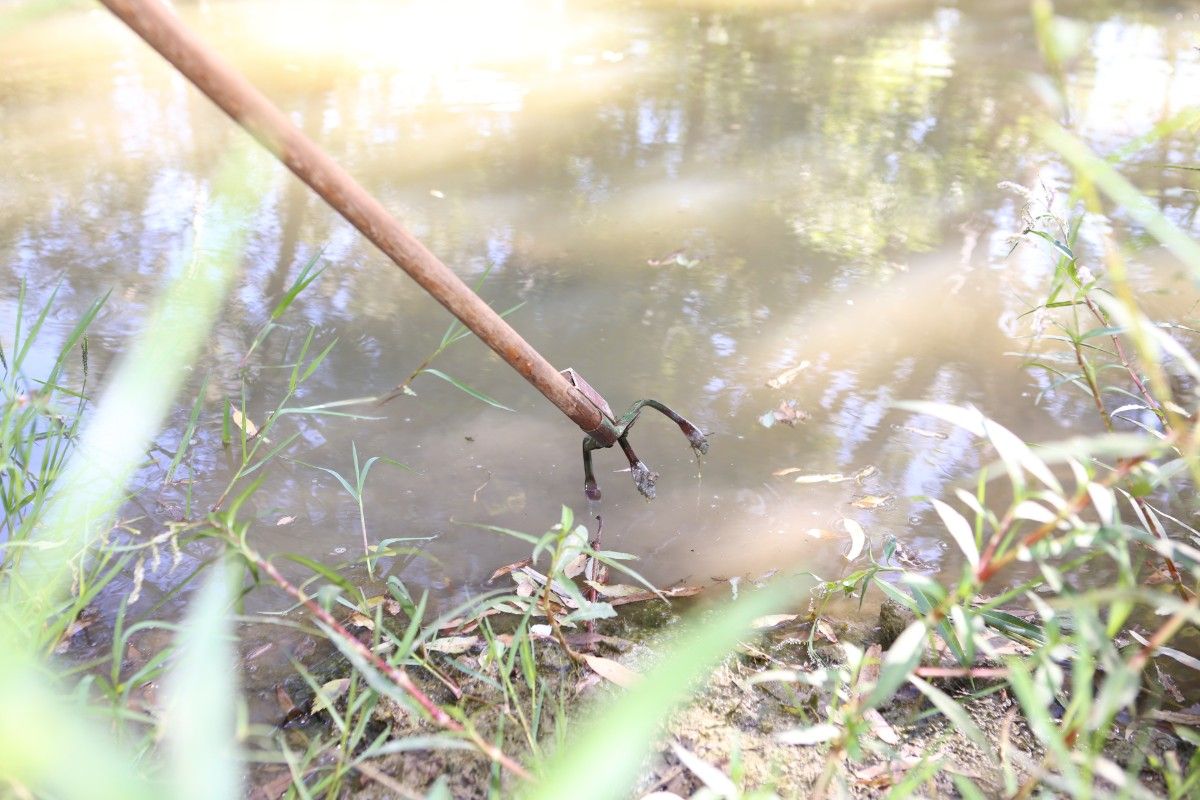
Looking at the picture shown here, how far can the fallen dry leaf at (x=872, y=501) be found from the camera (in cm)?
198

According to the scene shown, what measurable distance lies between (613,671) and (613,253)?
2.05m

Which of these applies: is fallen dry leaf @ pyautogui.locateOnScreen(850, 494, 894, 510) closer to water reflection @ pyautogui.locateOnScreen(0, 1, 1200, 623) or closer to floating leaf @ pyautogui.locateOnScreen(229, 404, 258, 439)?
water reflection @ pyautogui.locateOnScreen(0, 1, 1200, 623)

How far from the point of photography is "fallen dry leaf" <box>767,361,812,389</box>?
2.44 m

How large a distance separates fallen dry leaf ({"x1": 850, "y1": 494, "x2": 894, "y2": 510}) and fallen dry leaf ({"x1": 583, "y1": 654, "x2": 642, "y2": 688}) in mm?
834

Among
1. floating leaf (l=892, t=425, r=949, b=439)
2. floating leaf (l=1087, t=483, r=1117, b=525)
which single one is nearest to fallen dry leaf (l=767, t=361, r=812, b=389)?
floating leaf (l=892, t=425, r=949, b=439)

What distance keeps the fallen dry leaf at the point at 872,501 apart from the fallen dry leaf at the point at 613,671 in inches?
32.9

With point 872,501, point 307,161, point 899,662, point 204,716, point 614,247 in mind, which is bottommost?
point 872,501

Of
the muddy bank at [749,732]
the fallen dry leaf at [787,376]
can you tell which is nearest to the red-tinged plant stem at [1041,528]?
the muddy bank at [749,732]

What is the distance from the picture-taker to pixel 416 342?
2557 millimetres

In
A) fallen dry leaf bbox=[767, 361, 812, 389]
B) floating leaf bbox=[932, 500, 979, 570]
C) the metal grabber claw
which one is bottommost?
fallen dry leaf bbox=[767, 361, 812, 389]

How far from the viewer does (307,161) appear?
1.10m

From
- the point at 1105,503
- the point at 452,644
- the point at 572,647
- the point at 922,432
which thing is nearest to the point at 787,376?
the point at 922,432

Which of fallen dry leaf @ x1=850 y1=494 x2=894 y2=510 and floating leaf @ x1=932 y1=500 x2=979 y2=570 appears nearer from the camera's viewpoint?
floating leaf @ x1=932 y1=500 x2=979 y2=570

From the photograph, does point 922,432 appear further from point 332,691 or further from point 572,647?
point 332,691
